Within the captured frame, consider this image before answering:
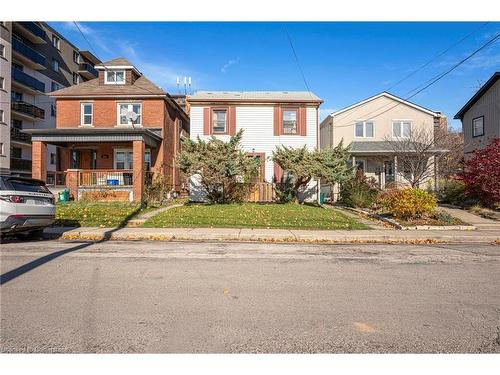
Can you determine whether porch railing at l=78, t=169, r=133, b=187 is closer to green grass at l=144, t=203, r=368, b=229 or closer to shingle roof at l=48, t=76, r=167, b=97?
shingle roof at l=48, t=76, r=167, b=97

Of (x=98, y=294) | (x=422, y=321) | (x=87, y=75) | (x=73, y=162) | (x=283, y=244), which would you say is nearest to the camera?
(x=422, y=321)

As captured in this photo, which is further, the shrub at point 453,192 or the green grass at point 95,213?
the shrub at point 453,192

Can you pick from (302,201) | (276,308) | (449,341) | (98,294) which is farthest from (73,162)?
(449,341)

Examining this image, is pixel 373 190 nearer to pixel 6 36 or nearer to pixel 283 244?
pixel 283 244

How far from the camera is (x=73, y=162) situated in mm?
24250

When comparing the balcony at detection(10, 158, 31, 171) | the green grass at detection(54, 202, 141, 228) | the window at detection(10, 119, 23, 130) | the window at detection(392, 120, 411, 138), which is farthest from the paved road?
the window at detection(10, 119, 23, 130)

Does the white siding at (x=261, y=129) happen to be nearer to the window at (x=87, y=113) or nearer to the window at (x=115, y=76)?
the window at (x=115, y=76)

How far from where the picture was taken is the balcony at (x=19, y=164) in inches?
1241

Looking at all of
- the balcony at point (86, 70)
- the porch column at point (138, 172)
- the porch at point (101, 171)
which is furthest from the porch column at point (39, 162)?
the balcony at point (86, 70)

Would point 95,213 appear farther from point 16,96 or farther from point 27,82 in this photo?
point 16,96

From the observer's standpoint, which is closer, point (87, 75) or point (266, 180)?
point (266, 180)

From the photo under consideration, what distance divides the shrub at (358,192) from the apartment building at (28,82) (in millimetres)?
25910

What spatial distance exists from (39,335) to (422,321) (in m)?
4.11

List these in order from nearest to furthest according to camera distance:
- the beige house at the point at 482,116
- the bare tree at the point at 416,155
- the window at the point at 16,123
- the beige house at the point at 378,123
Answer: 1. the bare tree at the point at 416,155
2. the beige house at the point at 482,116
3. the beige house at the point at 378,123
4. the window at the point at 16,123
